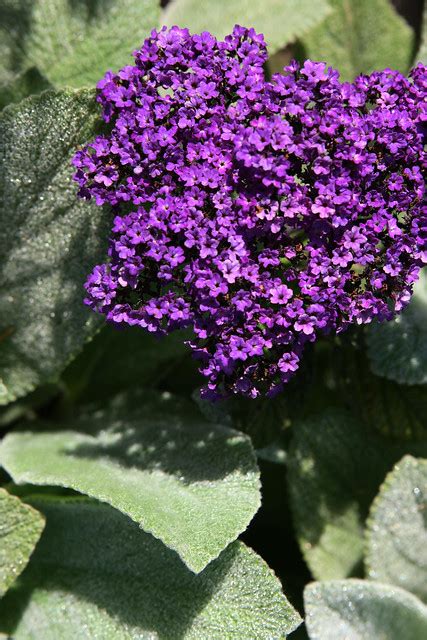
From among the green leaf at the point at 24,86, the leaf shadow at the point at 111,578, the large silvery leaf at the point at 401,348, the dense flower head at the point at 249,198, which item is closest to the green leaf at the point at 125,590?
the leaf shadow at the point at 111,578

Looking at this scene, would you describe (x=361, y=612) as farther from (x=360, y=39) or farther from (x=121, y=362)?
(x=360, y=39)

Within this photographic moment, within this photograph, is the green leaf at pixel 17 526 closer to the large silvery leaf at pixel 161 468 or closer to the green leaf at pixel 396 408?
the large silvery leaf at pixel 161 468

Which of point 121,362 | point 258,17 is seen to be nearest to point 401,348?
point 121,362

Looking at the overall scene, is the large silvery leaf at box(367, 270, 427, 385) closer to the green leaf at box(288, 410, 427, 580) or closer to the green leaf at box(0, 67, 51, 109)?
the green leaf at box(288, 410, 427, 580)

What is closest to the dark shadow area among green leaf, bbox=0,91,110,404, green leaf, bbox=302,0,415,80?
green leaf, bbox=0,91,110,404

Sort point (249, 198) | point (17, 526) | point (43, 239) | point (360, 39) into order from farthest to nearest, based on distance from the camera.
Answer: point (360, 39), point (43, 239), point (17, 526), point (249, 198)

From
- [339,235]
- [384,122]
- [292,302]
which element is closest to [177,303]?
[292,302]

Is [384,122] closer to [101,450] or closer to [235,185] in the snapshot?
[235,185]
